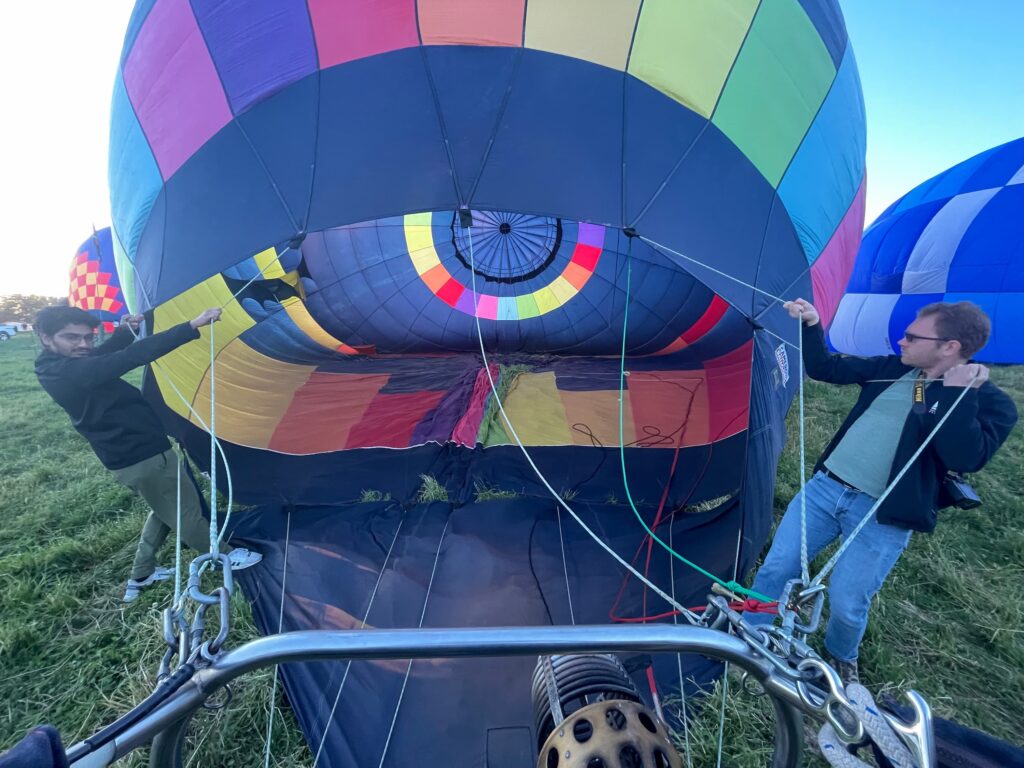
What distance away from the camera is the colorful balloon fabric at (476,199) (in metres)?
1.63

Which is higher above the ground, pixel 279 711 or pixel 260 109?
pixel 260 109

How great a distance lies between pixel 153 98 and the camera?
6.05 ft

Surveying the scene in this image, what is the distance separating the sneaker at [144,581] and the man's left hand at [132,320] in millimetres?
1075

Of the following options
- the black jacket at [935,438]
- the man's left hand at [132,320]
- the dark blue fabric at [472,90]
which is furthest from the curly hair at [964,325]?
the man's left hand at [132,320]

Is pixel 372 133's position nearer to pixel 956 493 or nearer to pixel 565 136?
pixel 565 136

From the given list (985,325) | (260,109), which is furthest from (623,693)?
(260,109)

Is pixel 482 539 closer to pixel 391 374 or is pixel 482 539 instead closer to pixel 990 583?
pixel 391 374

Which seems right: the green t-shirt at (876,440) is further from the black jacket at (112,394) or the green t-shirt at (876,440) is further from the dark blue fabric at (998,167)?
the dark blue fabric at (998,167)

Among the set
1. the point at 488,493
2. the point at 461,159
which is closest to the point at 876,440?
the point at 461,159

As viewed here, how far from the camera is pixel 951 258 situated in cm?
478

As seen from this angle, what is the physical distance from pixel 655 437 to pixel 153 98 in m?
2.96

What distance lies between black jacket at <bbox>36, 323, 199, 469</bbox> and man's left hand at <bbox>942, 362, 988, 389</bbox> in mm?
2482

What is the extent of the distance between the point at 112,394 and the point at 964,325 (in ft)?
9.81

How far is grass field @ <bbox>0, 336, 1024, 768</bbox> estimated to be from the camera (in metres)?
1.61
